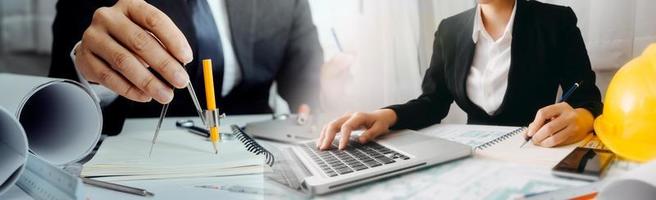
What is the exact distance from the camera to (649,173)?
324 millimetres

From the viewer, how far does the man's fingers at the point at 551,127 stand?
0.45 m

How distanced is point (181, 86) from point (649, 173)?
431 mm

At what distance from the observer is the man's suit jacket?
0.60 meters

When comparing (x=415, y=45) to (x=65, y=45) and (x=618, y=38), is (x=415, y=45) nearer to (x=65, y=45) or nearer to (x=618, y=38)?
(x=618, y=38)

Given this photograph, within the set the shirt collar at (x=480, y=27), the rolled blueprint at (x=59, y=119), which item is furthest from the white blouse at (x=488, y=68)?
the rolled blueprint at (x=59, y=119)

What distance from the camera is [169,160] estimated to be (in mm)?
528

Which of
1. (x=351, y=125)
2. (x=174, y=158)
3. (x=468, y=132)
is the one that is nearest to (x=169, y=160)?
(x=174, y=158)

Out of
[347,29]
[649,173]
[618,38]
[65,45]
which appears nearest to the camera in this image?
[649,173]

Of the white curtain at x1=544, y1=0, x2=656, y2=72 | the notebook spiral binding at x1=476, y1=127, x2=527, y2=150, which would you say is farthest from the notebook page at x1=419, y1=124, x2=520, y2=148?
the white curtain at x1=544, y1=0, x2=656, y2=72

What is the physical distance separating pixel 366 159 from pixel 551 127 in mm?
192

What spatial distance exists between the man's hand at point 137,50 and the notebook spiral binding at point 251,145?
0.40ft

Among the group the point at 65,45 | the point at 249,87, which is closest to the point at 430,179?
the point at 249,87

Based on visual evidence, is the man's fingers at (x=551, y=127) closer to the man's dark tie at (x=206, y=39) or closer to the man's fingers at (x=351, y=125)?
the man's fingers at (x=351, y=125)

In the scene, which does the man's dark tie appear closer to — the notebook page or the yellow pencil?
the yellow pencil
